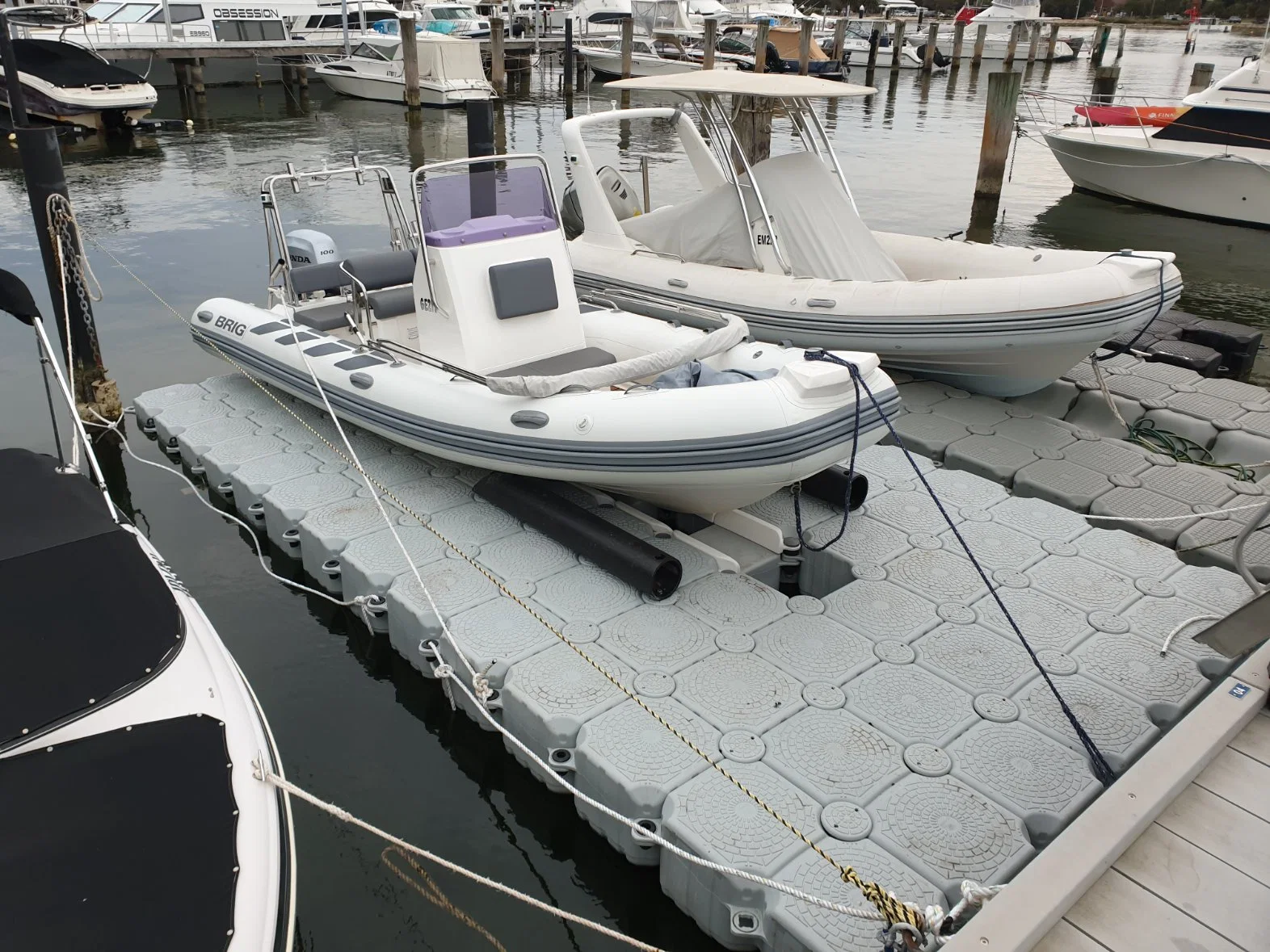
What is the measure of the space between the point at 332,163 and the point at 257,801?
17.5 m

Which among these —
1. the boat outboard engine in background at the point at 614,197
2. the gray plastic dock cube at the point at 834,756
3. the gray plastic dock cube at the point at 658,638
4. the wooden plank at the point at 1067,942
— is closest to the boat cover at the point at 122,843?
the gray plastic dock cube at the point at 658,638

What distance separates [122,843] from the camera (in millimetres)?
2602

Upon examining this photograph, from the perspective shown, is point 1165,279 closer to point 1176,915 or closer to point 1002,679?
point 1002,679

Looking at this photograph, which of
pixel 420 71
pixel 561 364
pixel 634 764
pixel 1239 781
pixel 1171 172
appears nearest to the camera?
pixel 1239 781

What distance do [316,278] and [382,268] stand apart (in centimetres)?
58

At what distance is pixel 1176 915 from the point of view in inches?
91.4

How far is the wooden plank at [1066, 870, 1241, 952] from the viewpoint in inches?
88.5

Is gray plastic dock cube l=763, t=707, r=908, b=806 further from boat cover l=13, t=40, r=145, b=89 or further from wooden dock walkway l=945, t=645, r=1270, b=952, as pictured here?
boat cover l=13, t=40, r=145, b=89

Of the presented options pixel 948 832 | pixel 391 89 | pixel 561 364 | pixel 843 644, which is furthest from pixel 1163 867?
pixel 391 89

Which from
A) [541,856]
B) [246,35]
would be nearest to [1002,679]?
[541,856]

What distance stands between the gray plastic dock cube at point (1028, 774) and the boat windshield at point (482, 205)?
12.6 feet

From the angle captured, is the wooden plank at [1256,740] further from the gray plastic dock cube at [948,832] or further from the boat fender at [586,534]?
the boat fender at [586,534]

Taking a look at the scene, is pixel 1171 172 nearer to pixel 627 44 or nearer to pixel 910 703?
pixel 910 703

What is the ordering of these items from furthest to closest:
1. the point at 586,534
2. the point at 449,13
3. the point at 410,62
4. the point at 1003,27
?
the point at 1003,27, the point at 449,13, the point at 410,62, the point at 586,534
